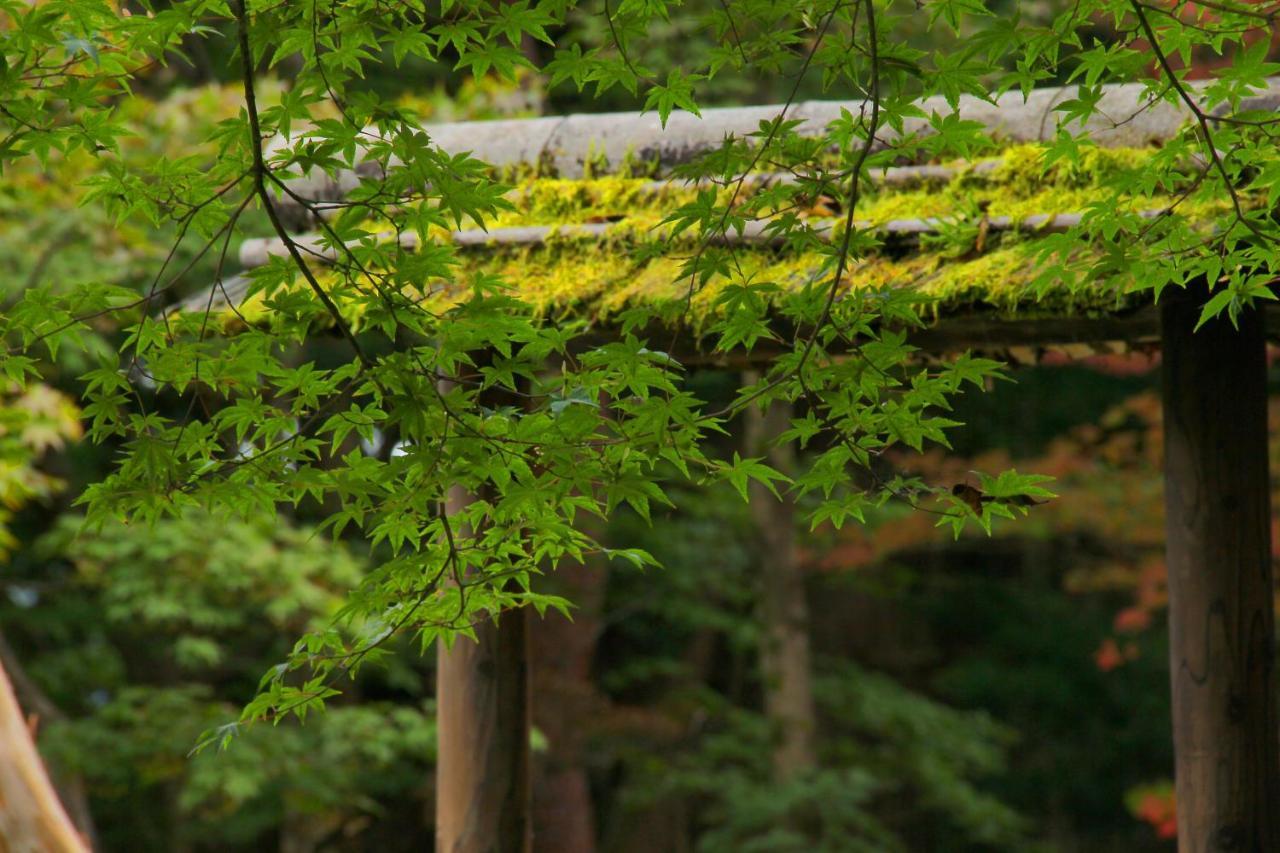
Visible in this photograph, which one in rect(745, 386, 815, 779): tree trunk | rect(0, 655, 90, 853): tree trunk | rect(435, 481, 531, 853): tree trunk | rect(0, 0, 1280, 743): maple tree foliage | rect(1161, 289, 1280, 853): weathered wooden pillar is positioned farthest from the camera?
rect(745, 386, 815, 779): tree trunk

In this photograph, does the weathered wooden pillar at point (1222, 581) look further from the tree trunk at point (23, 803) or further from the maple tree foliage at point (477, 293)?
the tree trunk at point (23, 803)

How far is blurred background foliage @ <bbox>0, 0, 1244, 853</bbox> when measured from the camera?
7.25 meters

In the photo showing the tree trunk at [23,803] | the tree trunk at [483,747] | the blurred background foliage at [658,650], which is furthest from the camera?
the blurred background foliage at [658,650]

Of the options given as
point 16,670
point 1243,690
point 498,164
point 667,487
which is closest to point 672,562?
point 667,487

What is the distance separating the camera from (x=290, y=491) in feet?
8.09

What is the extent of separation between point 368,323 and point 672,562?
26.9 feet

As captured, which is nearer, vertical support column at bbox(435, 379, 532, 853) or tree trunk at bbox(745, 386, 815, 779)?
vertical support column at bbox(435, 379, 532, 853)

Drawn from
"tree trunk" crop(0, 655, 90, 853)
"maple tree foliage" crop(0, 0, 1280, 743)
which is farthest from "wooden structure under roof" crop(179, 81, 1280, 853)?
"tree trunk" crop(0, 655, 90, 853)

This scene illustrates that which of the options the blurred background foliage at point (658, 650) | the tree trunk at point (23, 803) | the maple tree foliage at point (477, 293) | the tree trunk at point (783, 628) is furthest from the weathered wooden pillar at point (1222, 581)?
the tree trunk at point (783, 628)

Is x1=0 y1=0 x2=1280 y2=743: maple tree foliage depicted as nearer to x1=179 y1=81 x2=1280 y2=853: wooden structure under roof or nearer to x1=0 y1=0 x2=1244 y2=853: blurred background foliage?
x1=179 y1=81 x2=1280 y2=853: wooden structure under roof

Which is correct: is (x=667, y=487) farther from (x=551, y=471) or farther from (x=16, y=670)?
(x=551, y=471)

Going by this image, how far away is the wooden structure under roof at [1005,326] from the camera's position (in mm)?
3314

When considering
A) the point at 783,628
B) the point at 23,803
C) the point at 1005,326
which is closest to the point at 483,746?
the point at 23,803

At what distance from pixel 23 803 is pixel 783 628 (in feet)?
22.7
